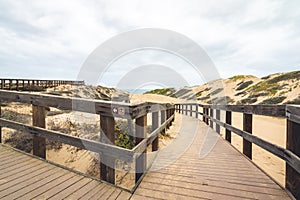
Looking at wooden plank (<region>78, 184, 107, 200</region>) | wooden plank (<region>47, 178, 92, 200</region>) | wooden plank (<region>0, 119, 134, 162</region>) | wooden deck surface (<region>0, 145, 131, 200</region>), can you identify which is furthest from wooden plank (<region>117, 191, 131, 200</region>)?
wooden plank (<region>47, 178, 92, 200</region>)

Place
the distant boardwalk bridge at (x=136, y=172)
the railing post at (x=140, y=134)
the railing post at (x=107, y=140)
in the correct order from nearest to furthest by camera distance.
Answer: the distant boardwalk bridge at (x=136, y=172) < the railing post at (x=107, y=140) < the railing post at (x=140, y=134)

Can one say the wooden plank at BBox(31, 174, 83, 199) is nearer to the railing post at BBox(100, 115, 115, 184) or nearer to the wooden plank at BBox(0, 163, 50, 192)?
the wooden plank at BBox(0, 163, 50, 192)

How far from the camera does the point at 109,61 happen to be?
55.1 ft

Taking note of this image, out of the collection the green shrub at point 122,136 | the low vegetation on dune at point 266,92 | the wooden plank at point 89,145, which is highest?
the low vegetation on dune at point 266,92

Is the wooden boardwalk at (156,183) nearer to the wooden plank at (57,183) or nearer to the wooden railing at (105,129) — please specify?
the wooden plank at (57,183)

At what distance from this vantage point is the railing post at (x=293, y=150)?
212cm

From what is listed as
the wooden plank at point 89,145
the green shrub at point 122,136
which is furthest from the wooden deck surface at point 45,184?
the green shrub at point 122,136

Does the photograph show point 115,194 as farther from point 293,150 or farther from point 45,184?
point 293,150

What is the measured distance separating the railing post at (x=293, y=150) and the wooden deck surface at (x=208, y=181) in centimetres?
14

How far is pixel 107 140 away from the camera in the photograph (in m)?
2.39

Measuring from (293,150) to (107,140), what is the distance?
2.35 meters

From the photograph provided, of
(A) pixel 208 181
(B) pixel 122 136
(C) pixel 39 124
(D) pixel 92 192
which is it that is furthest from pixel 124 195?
(B) pixel 122 136

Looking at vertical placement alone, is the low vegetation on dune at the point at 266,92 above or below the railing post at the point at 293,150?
above

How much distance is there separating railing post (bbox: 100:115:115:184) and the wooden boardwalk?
0.42 feet
